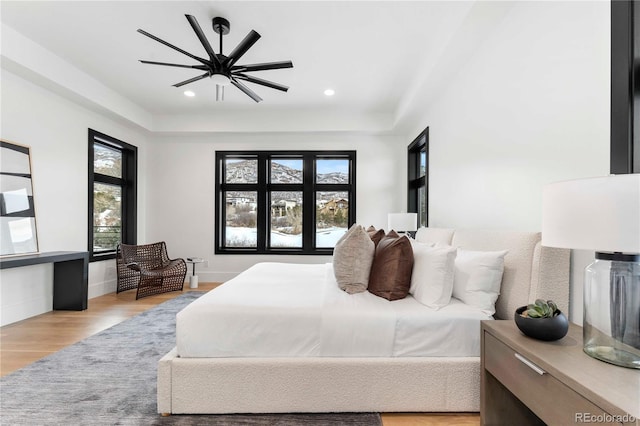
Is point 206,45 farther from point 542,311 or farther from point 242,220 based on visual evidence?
point 242,220

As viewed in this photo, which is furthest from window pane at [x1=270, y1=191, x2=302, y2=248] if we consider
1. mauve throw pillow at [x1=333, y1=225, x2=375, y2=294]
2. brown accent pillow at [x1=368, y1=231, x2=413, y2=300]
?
brown accent pillow at [x1=368, y1=231, x2=413, y2=300]

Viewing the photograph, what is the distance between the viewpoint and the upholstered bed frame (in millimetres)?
1644

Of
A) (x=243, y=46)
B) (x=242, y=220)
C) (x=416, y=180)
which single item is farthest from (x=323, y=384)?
(x=242, y=220)

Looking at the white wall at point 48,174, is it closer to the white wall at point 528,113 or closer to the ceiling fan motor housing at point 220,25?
the ceiling fan motor housing at point 220,25

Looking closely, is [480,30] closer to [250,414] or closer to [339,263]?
[339,263]

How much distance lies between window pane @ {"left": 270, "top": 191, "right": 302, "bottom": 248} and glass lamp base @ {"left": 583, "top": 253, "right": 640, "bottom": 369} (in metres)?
4.54

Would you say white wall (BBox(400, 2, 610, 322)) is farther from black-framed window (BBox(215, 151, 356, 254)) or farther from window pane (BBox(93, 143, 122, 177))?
window pane (BBox(93, 143, 122, 177))

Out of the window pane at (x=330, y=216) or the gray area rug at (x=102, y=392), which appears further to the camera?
the window pane at (x=330, y=216)

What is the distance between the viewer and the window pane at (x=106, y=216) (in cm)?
450

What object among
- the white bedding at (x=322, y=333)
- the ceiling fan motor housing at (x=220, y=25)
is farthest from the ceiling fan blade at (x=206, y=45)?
the white bedding at (x=322, y=333)

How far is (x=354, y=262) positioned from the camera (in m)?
2.16

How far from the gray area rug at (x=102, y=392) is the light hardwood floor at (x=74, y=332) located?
15 centimetres

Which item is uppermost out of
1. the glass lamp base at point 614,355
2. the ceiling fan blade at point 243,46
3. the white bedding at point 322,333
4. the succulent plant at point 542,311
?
the ceiling fan blade at point 243,46

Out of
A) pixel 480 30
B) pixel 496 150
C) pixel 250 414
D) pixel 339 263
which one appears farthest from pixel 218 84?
pixel 250 414
